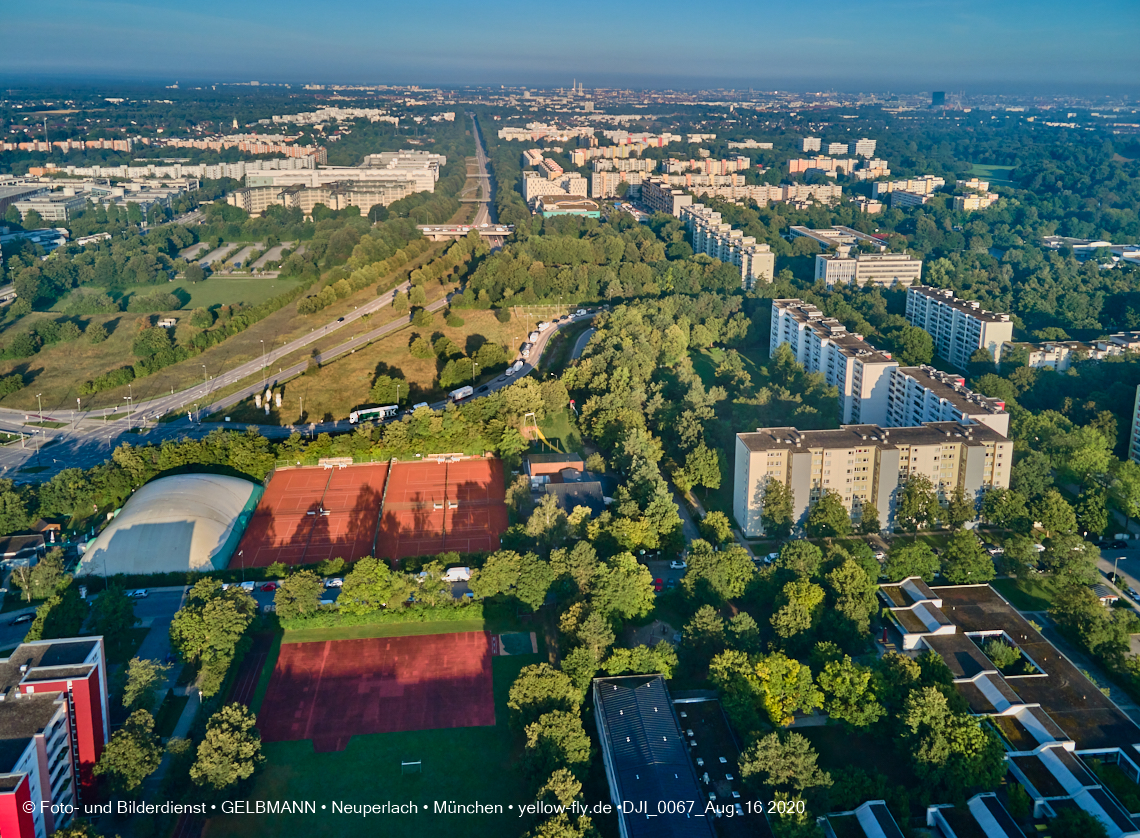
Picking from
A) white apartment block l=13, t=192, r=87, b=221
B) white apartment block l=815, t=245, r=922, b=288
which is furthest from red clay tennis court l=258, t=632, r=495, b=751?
white apartment block l=13, t=192, r=87, b=221

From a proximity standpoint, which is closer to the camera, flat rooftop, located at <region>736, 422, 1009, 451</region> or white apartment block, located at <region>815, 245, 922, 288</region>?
flat rooftop, located at <region>736, 422, 1009, 451</region>

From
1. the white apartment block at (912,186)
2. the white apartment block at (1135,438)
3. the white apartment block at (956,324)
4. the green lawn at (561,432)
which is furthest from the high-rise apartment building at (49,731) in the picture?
the white apartment block at (912,186)

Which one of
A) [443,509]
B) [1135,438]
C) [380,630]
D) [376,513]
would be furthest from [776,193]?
[380,630]

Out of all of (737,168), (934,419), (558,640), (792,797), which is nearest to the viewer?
(792,797)

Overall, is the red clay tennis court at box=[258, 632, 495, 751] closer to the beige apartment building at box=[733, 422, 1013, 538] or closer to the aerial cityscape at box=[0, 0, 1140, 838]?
the aerial cityscape at box=[0, 0, 1140, 838]

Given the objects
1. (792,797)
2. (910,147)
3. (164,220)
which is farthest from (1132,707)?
(910,147)

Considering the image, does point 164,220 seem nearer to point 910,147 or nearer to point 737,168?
point 737,168
